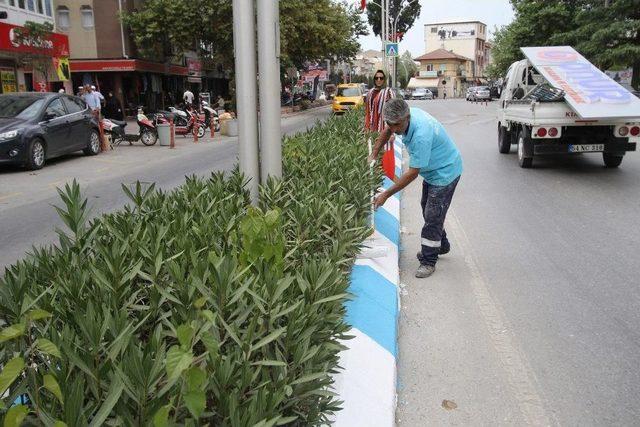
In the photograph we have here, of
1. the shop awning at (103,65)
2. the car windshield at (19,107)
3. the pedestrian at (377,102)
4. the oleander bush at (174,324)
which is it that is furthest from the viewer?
the shop awning at (103,65)

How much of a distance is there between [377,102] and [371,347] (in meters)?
6.58

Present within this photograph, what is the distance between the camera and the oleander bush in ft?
5.17

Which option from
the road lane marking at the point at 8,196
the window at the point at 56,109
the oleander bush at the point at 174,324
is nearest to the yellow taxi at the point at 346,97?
the window at the point at 56,109

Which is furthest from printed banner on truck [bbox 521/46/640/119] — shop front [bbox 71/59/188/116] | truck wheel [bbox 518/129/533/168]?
shop front [bbox 71/59/188/116]

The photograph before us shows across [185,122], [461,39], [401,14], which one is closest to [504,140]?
[185,122]

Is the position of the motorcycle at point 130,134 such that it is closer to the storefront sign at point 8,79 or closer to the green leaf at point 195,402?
the storefront sign at point 8,79

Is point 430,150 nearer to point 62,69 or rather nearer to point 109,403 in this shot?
point 109,403

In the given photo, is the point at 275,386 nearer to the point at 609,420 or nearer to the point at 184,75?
the point at 609,420

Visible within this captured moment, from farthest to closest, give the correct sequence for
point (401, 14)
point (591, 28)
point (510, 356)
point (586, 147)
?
point (401, 14) < point (591, 28) < point (586, 147) < point (510, 356)

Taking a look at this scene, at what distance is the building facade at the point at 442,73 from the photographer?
111125mm

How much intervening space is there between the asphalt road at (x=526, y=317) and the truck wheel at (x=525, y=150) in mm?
2923

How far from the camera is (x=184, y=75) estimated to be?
41.3 meters

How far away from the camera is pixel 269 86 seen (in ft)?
15.3

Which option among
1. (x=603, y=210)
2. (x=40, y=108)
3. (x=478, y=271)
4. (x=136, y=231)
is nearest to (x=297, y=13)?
(x=40, y=108)
